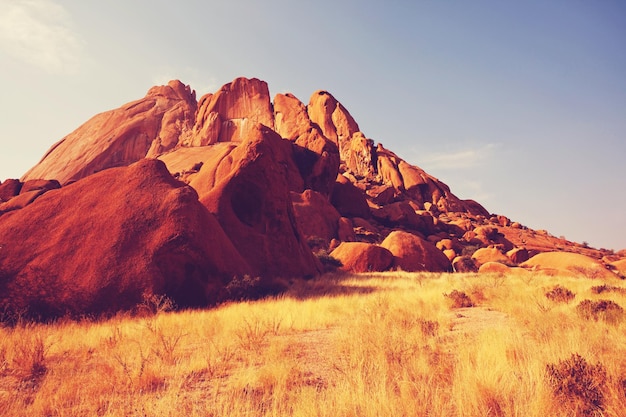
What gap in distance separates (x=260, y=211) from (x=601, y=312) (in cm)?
1068

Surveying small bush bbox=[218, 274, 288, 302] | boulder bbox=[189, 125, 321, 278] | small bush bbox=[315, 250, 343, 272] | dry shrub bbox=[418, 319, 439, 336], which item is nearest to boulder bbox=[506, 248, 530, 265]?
small bush bbox=[315, 250, 343, 272]

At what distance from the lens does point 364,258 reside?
18484mm

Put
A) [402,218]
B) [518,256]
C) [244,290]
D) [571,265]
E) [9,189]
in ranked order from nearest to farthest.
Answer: [244,290] → [571,265] → [9,189] → [518,256] → [402,218]

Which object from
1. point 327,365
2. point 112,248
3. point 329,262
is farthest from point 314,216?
point 327,365

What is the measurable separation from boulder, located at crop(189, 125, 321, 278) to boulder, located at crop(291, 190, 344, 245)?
11.0 metres

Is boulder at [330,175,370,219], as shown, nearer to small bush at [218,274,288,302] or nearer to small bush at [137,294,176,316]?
small bush at [218,274,288,302]

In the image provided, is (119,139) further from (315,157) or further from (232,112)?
(315,157)

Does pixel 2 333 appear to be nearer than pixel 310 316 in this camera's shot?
Yes

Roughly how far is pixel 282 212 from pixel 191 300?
21.3ft

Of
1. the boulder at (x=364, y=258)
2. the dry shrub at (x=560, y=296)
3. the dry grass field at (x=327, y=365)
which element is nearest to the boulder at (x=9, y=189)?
the boulder at (x=364, y=258)

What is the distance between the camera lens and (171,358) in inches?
183

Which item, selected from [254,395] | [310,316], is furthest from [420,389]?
[310,316]

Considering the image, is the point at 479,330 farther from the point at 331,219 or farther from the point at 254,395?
the point at 331,219

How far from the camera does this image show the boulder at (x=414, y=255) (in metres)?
20.2
